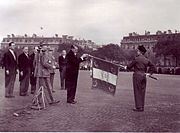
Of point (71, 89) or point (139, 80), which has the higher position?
point (139, 80)

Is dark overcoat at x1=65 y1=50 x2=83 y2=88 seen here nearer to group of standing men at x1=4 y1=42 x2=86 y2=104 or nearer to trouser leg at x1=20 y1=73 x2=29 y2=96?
group of standing men at x1=4 y1=42 x2=86 y2=104

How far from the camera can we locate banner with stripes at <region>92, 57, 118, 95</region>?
9216 millimetres

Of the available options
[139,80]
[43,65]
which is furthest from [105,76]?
[43,65]

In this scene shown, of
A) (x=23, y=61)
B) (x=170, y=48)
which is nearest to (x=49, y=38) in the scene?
(x=170, y=48)

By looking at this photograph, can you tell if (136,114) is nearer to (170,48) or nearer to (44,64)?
(44,64)

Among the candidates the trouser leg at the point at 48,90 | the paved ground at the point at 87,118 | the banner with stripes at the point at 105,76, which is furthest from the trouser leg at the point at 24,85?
the banner with stripes at the point at 105,76

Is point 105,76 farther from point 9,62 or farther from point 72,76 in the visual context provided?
point 9,62

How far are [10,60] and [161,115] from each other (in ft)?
19.9

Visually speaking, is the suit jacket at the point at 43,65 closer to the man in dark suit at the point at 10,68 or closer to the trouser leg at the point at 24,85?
the man in dark suit at the point at 10,68

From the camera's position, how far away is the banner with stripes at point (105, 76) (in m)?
9.22

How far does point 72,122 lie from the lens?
722 centimetres

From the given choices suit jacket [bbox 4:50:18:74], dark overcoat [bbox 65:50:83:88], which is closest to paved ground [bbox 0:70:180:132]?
dark overcoat [bbox 65:50:83:88]

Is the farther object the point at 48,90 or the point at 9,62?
the point at 9,62

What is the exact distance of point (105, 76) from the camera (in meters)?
9.29
